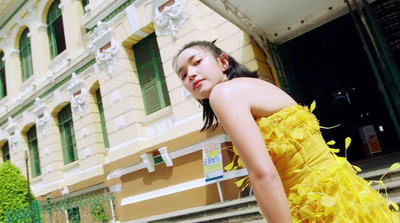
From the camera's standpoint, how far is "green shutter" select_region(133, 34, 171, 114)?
803 cm

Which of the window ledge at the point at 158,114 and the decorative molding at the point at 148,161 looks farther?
the window ledge at the point at 158,114

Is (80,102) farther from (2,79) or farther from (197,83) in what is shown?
(197,83)

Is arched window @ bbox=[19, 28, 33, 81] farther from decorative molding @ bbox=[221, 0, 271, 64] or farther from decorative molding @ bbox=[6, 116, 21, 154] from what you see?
decorative molding @ bbox=[221, 0, 271, 64]

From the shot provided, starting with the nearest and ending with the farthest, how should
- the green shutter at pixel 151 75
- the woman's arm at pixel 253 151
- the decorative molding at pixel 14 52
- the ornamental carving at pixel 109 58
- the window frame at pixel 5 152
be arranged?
1. the woman's arm at pixel 253 151
2. the green shutter at pixel 151 75
3. the ornamental carving at pixel 109 58
4. the decorative molding at pixel 14 52
5. the window frame at pixel 5 152

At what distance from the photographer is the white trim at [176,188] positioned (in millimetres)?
5941

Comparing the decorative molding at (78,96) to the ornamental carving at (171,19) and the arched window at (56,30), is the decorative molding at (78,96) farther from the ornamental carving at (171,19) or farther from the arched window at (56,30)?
the ornamental carving at (171,19)

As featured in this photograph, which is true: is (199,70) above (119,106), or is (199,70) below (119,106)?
below

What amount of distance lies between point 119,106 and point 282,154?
7.69 meters

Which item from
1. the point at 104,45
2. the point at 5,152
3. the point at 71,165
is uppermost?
the point at 104,45

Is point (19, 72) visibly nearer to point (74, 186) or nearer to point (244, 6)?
point (74, 186)

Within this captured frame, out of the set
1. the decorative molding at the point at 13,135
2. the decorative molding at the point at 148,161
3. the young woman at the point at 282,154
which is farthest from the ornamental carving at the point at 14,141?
the young woman at the point at 282,154

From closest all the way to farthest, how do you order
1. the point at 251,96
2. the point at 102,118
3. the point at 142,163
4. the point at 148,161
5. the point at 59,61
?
the point at 251,96
the point at 148,161
the point at 142,163
the point at 102,118
the point at 59,61

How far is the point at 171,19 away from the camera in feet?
24.0

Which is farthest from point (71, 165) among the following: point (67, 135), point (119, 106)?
point (119, 106)
